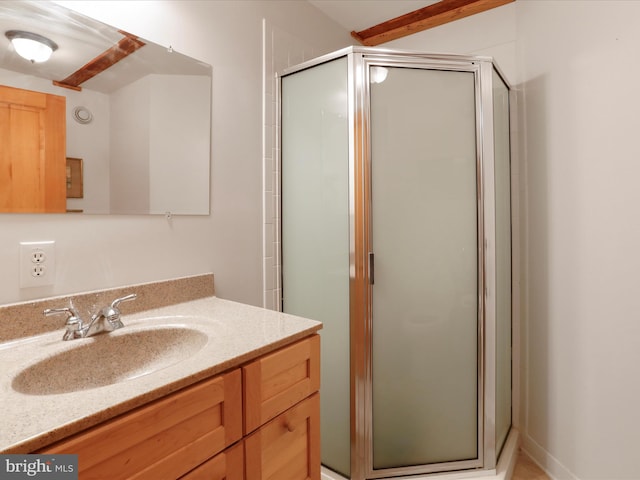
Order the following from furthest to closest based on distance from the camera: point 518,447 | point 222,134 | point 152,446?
point 518,447, point 222,134, point 152,446

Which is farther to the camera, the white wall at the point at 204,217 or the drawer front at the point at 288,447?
the white wall at the point at 204,217

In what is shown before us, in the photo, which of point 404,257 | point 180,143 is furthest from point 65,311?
point 404,257

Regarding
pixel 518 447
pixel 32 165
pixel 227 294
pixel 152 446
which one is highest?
pixel 32 165

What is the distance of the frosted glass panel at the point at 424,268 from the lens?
154cm

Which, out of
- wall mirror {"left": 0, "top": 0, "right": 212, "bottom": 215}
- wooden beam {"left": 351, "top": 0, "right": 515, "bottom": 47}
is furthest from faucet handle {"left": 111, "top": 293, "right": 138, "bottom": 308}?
wooden beam {"left": 351, "top": 0, "right": 515, "bottom": 47}

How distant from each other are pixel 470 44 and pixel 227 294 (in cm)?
198

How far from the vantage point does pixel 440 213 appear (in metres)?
1.57

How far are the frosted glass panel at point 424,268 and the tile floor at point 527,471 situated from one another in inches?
13.2

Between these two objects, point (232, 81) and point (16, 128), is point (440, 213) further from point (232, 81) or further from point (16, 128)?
point (16, 128)

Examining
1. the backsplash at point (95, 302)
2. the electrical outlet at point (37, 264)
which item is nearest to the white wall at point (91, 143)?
the electrical outlet at point (37, 264)

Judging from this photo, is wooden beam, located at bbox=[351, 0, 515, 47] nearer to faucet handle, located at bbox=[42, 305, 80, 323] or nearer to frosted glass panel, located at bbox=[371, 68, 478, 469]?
frosted glass panel, located at bbox=[371, 68, 478, 469]

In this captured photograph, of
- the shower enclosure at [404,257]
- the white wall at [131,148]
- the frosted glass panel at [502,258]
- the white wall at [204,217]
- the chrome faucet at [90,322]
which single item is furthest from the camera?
the frosted glass panel at [502,258]

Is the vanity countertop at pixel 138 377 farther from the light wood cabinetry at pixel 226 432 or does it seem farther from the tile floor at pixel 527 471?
the tile floor at pixel 527 471

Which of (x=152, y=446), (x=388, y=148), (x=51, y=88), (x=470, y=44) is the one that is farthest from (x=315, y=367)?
(x=470, y=44)
